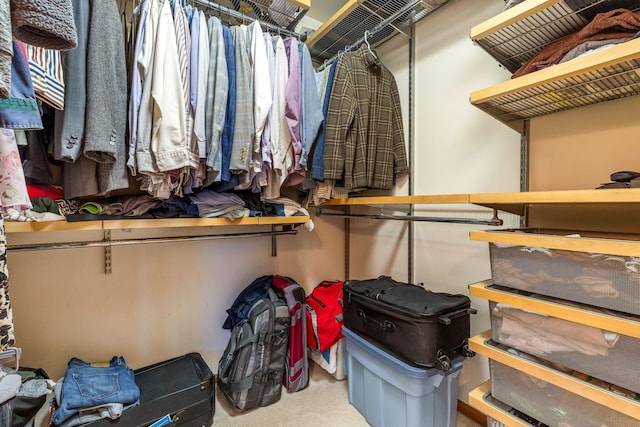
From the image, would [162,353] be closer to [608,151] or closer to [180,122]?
[180,122]

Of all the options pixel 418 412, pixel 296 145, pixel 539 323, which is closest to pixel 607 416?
pixel 539 323

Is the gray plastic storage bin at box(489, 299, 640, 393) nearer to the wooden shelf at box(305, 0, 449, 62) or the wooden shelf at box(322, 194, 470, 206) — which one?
the wooden shelf at box(322, 194, 470, 206)

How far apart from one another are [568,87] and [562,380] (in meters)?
0.87

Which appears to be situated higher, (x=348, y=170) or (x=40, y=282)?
(x=348, y=170)

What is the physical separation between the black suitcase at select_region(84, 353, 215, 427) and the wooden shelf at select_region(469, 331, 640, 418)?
116 centimetres

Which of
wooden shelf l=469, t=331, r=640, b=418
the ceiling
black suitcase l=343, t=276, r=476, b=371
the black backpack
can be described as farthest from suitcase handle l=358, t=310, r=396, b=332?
the ceiling

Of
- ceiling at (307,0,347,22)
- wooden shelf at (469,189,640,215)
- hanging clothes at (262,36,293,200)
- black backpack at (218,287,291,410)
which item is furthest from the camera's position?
ceiling at (307,0,347,22)

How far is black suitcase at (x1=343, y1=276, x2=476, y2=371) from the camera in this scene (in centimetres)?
114

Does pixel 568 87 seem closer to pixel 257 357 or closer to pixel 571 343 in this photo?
pixel 571 343

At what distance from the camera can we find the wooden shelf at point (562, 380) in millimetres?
704

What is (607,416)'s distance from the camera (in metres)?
0.80

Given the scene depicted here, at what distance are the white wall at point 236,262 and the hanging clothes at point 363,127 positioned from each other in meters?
0.14

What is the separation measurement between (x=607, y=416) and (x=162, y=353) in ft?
6.07

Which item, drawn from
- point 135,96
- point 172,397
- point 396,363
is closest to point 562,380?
point 396,363
